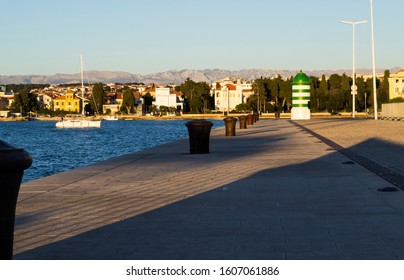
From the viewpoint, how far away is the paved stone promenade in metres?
8.41

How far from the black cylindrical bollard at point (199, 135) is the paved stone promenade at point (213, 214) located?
5.52m

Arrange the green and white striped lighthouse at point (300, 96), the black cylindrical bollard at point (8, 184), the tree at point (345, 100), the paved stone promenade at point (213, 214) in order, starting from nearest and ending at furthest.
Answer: the black cylindrical bollard at point (8, 184) < the paved stone promenade at point (213, 214) < the green and white striped lighthouse at point (300, 96) < the tree at point (345, 100)

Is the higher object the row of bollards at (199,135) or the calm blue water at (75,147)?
the row of bollards at (199,135)

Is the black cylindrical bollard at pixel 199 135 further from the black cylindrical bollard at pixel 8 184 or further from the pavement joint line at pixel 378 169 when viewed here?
the black cylindrical bollard at pixel 8 184

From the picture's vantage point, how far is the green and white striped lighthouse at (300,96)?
76.6 m

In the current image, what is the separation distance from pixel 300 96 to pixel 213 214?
67240mm

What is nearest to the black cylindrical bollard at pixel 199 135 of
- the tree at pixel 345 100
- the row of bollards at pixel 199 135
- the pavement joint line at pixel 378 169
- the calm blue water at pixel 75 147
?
the row of bollards at pixel 199 135

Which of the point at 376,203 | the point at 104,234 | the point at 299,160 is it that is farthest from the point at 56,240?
the point at 299,160

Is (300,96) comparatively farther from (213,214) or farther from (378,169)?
(213,214)

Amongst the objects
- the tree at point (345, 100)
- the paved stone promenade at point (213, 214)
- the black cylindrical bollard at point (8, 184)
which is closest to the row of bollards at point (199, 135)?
the paved stone promenade at point (213, 214)

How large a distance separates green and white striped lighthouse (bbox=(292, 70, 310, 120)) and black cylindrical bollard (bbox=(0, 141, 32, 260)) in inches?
2760

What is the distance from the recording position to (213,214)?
36.7ft

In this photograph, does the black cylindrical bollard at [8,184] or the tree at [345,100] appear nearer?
the black cylindrical bollard at [8,184]

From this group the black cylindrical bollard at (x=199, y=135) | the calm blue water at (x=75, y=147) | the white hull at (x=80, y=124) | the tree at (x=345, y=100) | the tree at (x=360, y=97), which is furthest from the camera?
the tree at (x=360, y=97)
